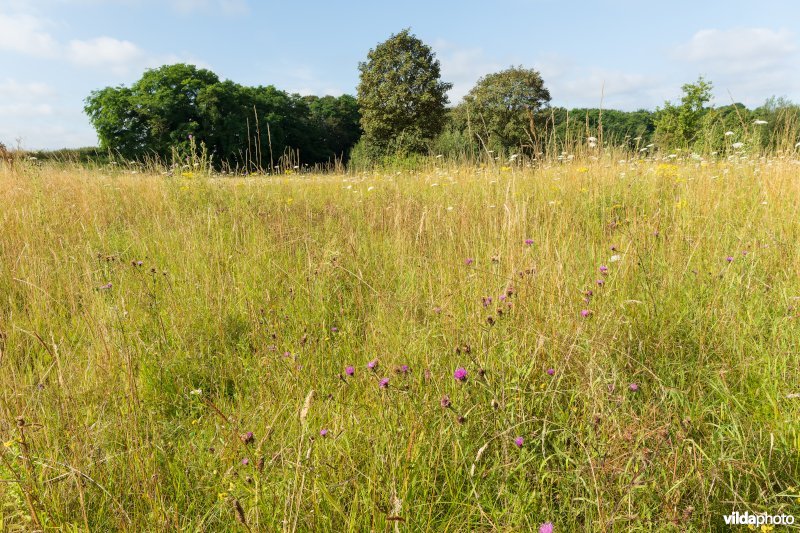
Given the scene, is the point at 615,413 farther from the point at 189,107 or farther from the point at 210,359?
the point at 189,107

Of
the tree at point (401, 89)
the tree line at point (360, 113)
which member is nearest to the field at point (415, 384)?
the tree line at point (360, 113)

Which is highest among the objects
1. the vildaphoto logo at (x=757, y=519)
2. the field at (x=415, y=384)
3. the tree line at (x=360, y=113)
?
the tree line at (x=360, y=113)

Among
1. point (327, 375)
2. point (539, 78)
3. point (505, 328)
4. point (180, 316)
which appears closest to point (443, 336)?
point (505, 328)

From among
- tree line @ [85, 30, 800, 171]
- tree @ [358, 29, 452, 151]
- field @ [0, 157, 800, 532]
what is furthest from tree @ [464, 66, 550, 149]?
field @ [0, 157, 800, 532]

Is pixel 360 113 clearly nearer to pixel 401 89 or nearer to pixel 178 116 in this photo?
pixel 401 89

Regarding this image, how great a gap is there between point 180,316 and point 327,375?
102 centimetres

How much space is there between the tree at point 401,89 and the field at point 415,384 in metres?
28.0

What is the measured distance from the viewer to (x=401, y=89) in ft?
97.4

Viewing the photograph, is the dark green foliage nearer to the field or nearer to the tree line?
the tree line

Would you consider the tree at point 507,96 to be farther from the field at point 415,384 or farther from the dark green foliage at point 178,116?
the field at point 415,384

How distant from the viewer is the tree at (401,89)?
1177 inches

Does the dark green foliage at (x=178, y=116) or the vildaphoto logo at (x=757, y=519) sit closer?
the vildaphoto logo at (x=757, y=519)

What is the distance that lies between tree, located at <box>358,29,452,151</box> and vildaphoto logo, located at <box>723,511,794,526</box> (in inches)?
1170

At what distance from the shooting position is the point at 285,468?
4.04ft
